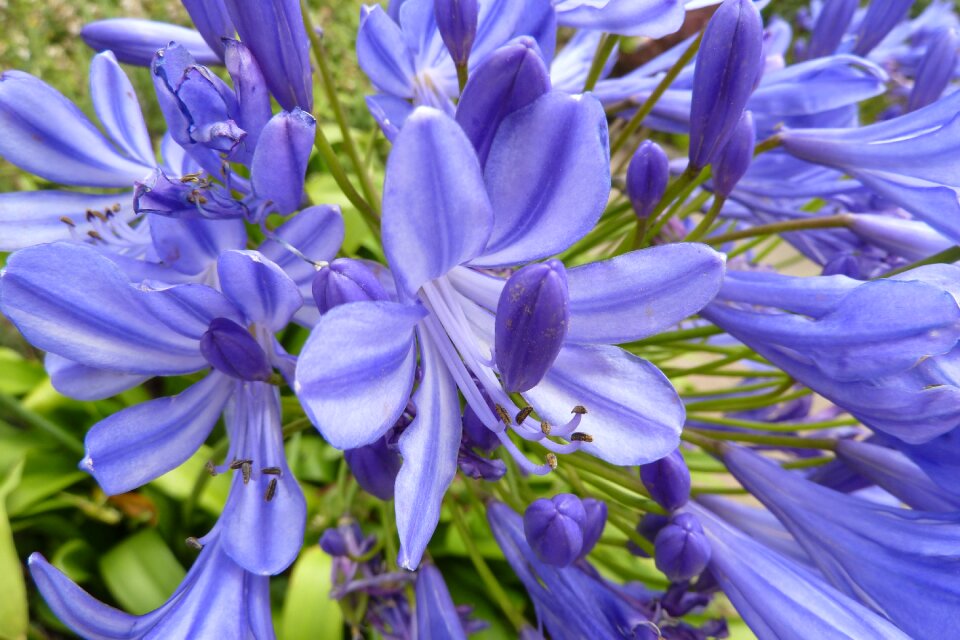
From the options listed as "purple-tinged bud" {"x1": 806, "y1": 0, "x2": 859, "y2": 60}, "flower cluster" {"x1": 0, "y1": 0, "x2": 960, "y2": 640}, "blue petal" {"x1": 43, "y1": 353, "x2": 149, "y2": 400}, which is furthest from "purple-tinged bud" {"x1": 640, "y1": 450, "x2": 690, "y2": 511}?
"purple-tinged bud" {"x1": 806, "y1": 0, "x2": 859, "y2": 60}

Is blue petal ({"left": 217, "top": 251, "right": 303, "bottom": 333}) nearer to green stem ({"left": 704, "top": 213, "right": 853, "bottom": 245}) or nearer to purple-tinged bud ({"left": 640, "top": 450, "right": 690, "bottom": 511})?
purple-tinged bud ({"left": 640, "top": 450, "right": 690, "bottom": 511})

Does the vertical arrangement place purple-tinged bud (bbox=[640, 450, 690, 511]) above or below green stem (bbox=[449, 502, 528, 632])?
above

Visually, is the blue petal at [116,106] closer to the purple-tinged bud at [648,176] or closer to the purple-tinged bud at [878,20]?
the purple-tinged bud at [648,176]

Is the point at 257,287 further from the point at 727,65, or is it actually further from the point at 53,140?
the point at 727,65

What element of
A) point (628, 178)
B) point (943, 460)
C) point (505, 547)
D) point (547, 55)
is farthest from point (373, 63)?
point (943, 460)

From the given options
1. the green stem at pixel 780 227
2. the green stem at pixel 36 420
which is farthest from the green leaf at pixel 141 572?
the green stem at pixel 780 227

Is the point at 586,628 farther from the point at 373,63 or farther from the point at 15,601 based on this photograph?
the point at 15,601
